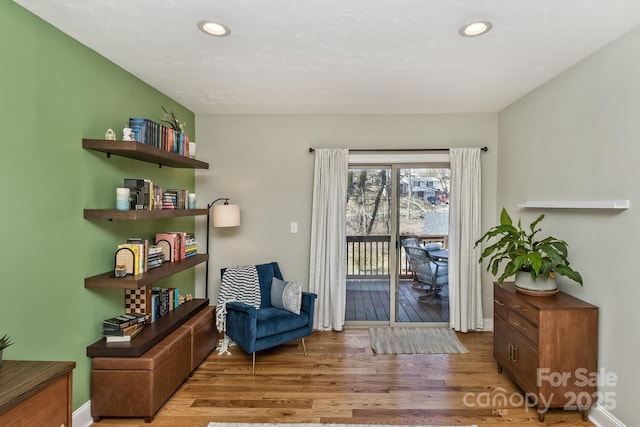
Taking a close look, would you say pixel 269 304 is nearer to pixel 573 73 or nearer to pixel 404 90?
pixel 404 90

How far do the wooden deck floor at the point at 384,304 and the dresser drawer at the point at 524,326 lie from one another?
1.38 meters

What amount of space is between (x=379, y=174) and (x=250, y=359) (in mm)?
2509

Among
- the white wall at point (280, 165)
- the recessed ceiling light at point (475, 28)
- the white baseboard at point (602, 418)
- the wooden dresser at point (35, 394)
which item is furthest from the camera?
the white wall at point (280, 165)

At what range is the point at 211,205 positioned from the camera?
3695 millimetres

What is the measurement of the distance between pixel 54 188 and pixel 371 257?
312cm

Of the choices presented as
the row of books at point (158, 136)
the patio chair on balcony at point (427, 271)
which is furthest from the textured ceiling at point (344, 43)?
the patio chair on balcony at point (427, 271)

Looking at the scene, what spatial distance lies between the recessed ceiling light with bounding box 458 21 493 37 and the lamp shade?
2.63 metres

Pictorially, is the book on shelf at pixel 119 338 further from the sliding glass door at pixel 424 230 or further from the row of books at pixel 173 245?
the sliding glass door at pixel 424 230

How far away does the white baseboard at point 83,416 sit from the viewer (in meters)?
2.05

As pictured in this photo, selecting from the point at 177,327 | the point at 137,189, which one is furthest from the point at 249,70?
the point at 177,327

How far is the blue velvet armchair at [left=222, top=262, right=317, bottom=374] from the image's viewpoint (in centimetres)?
282

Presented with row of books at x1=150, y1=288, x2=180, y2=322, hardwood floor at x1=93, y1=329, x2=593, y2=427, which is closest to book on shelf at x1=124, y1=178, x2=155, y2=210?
row of books at x1=150, y1=288, x2=180, y2=322

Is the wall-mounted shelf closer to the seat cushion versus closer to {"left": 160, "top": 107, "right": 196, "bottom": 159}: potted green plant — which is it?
the seat cushion

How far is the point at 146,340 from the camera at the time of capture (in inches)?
89.6
